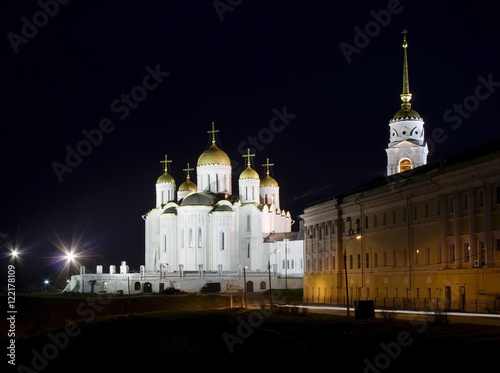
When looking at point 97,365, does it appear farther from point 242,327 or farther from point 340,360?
point 340,360

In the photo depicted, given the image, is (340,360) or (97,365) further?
(97,365)

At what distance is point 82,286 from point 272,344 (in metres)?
67.6

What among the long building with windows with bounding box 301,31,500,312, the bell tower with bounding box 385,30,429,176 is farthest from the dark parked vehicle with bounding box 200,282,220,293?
the bell tower with bounding box 385,30,429,176

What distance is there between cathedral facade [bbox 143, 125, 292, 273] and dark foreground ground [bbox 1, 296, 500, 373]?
172 ft

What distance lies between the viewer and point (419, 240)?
5450cm

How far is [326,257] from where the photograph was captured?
7119 cm

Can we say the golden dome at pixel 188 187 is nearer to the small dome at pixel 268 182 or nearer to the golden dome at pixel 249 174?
the golden dome at pixel 249 174

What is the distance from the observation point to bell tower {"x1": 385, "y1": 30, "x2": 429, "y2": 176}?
305 ft

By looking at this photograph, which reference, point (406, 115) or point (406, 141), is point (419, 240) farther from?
point (406, 115)

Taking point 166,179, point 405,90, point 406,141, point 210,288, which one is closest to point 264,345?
point 210,288

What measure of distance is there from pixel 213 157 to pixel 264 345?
7910cm

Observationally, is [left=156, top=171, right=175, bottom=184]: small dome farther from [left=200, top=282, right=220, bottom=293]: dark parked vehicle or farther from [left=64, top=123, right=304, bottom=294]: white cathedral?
[left=200, top=282, right=220, bottom=293]: dark parked vehicle

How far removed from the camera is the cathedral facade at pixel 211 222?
105 meters

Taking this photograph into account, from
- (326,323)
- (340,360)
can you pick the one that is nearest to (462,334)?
(340,360)
